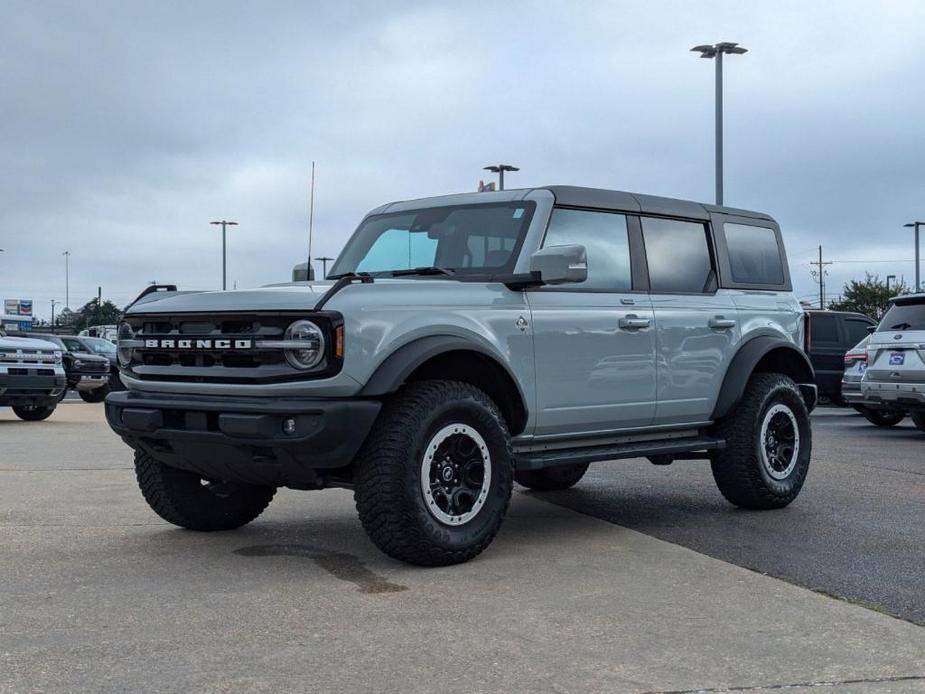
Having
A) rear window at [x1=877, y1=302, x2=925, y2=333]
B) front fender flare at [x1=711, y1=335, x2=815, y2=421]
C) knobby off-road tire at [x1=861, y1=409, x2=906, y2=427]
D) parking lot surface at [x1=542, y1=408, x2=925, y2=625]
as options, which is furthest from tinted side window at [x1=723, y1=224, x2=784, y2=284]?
knobby off-road tire at [x1=861, y1=409, x2=906, y2=427]

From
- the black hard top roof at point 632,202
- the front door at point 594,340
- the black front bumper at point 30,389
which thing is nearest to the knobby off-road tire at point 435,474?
the front door at point 594,340

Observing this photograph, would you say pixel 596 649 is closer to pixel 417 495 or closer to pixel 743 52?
pixel 417 495

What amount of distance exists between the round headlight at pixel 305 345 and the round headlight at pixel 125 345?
4.21 feet

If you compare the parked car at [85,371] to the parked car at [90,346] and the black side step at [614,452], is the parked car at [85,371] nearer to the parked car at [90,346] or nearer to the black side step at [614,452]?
the parked car at [90,346]

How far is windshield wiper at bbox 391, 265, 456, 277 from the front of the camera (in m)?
6.70

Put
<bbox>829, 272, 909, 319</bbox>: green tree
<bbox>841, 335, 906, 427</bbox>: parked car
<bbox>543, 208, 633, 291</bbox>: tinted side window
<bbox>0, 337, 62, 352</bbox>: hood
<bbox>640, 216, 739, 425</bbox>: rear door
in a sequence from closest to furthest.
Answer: <bbox>543, 208, 633, 291</bbox>: tinted side window < <bbox>640, 216, 739, 425</bbox>: rear door < <bbox>841, 335, 906, 427</bbox>: parked car < <bbox>0, 337, 62, 352</bbox>: hood < <bbox>829, 272, 909, 319</bbox>: green tree

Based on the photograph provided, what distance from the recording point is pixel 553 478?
897cm

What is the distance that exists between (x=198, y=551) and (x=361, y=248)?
225 cm

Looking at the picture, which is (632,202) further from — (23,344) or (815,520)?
(23,344)

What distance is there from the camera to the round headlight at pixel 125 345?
6504 mm

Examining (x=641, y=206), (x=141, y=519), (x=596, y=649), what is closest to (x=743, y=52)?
(x=641, y=206)

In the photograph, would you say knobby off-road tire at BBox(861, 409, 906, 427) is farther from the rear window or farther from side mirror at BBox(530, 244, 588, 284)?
side mirror at BBox(530, 244, 588, 284)

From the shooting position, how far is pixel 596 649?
4332 mm

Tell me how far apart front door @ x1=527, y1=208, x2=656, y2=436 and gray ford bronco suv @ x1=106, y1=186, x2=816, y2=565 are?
12mm
